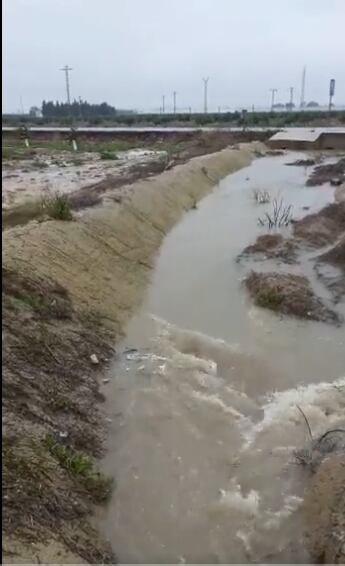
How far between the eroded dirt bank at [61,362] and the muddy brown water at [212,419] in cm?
35

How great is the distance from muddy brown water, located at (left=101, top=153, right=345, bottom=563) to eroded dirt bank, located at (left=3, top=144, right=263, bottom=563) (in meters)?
0.35

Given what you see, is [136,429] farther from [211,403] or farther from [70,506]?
[70,506]

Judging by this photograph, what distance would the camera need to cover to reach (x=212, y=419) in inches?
271

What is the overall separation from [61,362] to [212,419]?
7.21 feet

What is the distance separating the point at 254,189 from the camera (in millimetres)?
23891

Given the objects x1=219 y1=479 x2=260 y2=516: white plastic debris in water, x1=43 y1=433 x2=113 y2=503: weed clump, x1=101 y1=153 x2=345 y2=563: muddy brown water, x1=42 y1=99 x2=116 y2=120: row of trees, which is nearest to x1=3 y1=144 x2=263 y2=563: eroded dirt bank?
x1=43 y1=433 x2=113 y2=503: weed clump

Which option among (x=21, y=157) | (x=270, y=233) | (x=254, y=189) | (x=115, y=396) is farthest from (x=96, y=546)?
(x=21, y=157)

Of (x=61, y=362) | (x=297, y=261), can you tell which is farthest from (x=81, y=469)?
(x=297, y=261)

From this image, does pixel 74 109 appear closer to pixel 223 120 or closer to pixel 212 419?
pixel 223 120

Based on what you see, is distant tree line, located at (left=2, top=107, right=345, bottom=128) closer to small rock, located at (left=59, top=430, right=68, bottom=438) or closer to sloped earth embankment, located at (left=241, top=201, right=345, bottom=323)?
sloped earth embankment, located at (left=241, top=201, right=345, bottom=323)

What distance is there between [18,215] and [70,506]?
11.1 meters

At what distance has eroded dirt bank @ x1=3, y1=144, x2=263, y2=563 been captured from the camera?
4371mm

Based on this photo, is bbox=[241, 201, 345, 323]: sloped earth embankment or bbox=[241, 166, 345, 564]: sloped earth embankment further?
bbox=[241, 201, 345, 323]: sloped earth embankment

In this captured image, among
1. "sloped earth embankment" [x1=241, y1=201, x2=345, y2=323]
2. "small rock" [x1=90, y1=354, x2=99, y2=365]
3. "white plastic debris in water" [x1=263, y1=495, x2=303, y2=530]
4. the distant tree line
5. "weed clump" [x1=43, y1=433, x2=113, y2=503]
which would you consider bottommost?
"white plastic debris in water" [x1=263, y1=495, x2=303, y2=530]
